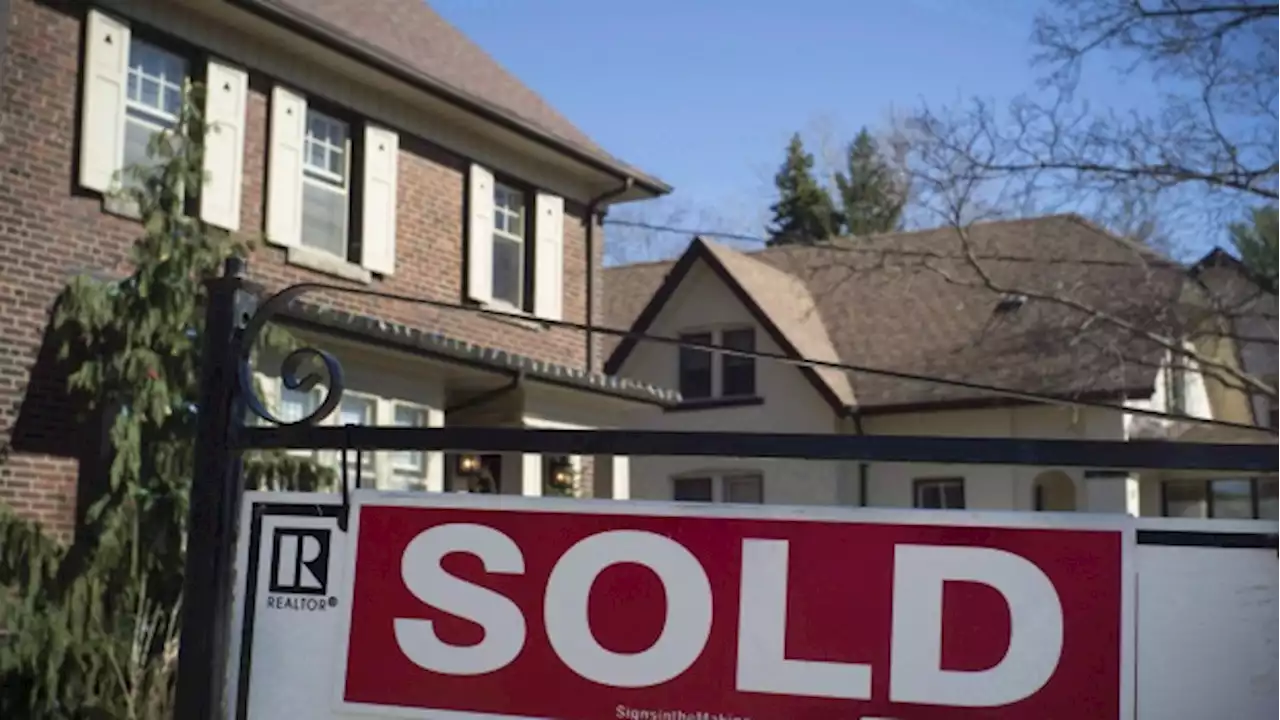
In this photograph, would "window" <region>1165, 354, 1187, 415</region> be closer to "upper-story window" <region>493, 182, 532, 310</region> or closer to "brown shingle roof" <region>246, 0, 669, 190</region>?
"brown shingle roof" <region>246, 0, 669, 190</region>

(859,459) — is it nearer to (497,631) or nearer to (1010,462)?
(1010,462)

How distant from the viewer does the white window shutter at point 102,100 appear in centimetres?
1112

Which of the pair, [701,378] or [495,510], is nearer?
[495,510]

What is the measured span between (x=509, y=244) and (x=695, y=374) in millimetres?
9543

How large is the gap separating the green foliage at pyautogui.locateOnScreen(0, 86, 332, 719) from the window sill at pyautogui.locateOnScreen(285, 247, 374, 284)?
2.62 m

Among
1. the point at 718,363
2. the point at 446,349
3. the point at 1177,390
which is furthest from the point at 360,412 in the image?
the point at 1177,390

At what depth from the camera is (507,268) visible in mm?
16125

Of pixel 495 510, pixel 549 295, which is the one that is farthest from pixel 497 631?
pixel 549 295

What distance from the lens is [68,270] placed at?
11.0 metres

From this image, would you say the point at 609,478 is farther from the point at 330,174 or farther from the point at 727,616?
the point at 727,616

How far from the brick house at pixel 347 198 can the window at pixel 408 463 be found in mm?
28

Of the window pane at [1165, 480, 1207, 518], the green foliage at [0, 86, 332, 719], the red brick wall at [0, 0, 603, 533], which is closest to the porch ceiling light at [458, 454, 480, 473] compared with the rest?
the red brick wall at [0, 0, 603, 533]

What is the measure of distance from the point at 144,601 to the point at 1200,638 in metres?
7.46

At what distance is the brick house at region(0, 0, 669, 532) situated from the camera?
1079 cm
